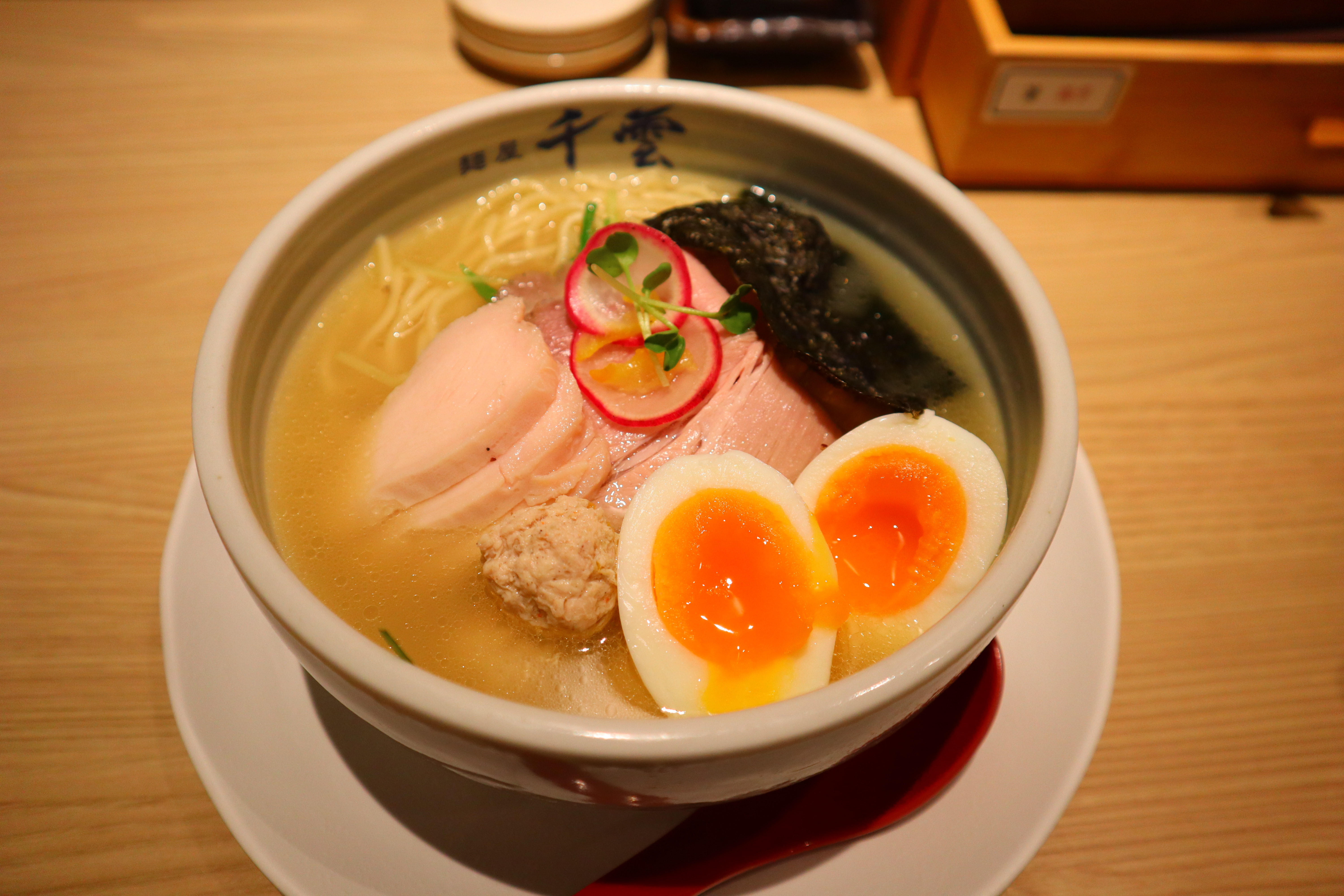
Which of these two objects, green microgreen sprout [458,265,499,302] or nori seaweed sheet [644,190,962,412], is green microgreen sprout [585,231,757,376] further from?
green microgreen sprout [458,265,499,302]

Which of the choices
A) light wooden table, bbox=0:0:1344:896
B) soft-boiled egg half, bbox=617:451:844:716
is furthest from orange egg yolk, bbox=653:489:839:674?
light wooden table, bbox=0:0:1344:896

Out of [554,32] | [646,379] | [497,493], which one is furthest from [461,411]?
[554,32]

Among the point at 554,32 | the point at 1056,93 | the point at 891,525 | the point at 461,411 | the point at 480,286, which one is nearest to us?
the point at 891,525

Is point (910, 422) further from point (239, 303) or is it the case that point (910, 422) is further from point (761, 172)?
point (239, 303)

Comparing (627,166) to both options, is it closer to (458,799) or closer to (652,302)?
(652,302)

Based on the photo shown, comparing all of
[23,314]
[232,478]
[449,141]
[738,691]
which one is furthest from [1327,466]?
[23,314]
